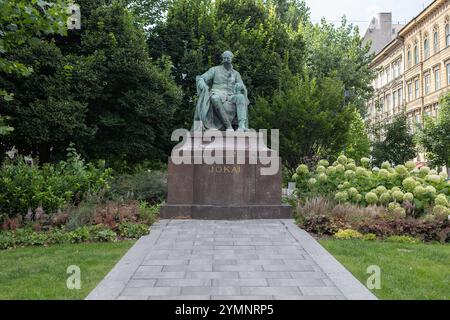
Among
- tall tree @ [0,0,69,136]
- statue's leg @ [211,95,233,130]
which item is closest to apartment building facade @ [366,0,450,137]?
statue's leg @ [211,95,233,130]

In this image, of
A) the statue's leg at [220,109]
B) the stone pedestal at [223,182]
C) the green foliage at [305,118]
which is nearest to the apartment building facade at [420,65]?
the green foliage at [305,118]

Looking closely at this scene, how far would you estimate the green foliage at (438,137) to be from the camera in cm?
2602

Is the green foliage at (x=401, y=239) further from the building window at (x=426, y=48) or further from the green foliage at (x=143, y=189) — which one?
the building window at (x=426, y=48)

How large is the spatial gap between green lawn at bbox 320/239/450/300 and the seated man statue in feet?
17.6

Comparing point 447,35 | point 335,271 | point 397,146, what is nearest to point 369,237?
point 335,271

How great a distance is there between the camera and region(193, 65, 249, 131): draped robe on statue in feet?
40.8

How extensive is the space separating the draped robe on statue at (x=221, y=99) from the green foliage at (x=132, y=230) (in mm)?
4004

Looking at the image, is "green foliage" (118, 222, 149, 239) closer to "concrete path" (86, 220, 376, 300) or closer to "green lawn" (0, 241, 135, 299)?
"concrete path" (86, 220, 376, 300)

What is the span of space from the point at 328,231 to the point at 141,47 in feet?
42.1

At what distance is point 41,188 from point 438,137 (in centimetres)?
2298

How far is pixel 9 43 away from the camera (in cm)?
856

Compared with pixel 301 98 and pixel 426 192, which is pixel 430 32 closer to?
pixel 301 98

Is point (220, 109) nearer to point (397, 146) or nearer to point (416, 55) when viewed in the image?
point (397, 146)
